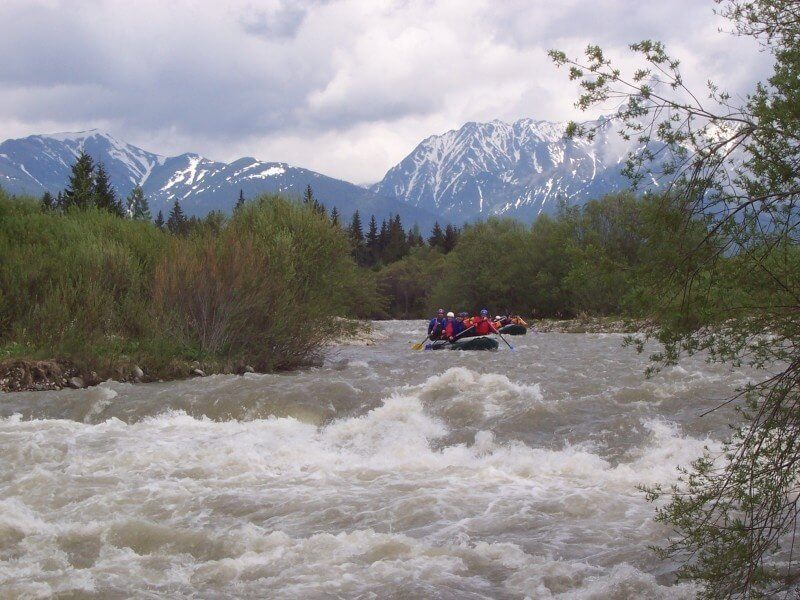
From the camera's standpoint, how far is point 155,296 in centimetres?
1814

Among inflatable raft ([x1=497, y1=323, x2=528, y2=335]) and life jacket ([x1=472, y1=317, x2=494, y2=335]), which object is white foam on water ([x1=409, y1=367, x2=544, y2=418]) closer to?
life jacket ([x1=472, y1=317, x2=494, y2=335])

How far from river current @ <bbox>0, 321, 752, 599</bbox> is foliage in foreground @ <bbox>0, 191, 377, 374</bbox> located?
262cm

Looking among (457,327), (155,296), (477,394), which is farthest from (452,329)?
(477,394)

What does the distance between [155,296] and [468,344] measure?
38.3ft

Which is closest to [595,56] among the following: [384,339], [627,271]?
[627,271]

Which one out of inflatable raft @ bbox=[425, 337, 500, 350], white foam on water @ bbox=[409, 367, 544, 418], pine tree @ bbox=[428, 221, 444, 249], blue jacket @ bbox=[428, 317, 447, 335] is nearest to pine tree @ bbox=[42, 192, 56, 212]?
blue jacket @ bbox=[428, 317, 447, 335]

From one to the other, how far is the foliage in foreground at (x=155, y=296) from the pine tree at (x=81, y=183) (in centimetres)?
2282

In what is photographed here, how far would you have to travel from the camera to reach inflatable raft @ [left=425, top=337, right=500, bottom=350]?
25.4 m

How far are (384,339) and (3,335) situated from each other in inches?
803

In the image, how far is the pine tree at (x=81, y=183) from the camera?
145 feet

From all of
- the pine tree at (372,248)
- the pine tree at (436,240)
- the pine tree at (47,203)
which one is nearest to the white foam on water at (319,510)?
the pine tree at (47,203)

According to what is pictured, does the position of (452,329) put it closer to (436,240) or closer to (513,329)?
(513,329)

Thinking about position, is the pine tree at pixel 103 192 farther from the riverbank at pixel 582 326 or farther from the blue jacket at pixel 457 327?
the blue jacket at pixel 457 327

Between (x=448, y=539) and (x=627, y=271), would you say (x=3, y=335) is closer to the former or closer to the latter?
(x=448, y=539)
